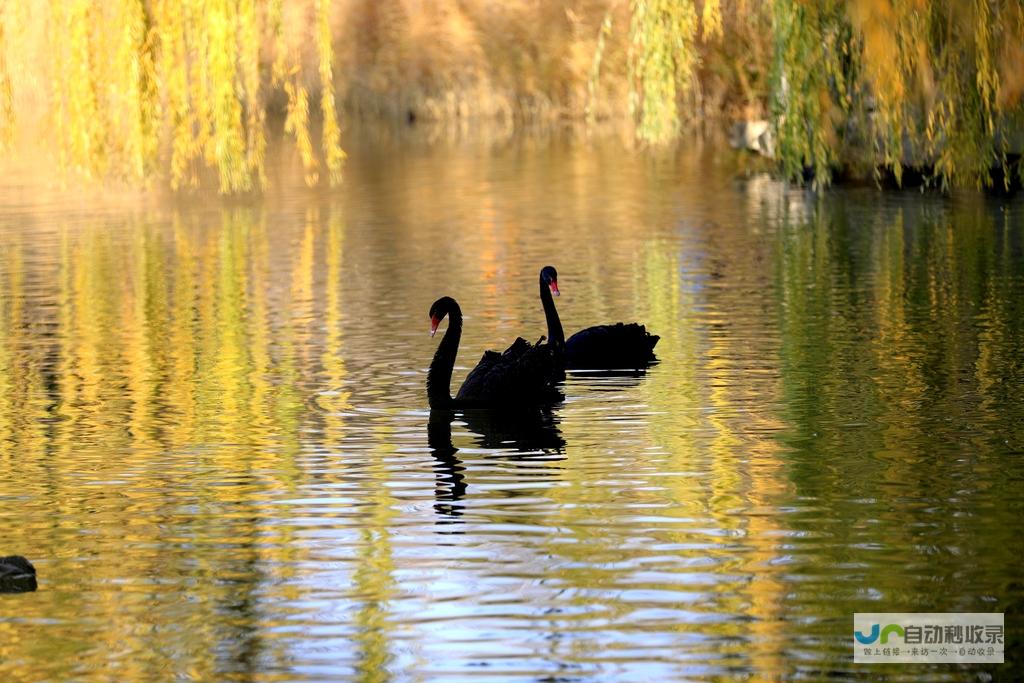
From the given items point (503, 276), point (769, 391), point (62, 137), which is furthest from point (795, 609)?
point (503, 276)

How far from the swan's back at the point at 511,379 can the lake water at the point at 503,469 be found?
319 mm

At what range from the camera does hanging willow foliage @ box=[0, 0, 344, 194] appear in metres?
9.93

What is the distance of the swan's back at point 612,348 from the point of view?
61.0ft

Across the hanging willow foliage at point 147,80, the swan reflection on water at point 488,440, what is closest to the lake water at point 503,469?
the swan reflection on water at point 488,440

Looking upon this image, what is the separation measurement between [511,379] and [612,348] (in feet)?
8.25

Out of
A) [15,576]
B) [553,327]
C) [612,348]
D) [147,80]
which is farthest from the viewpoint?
[553,327]

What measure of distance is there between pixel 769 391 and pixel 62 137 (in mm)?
7902

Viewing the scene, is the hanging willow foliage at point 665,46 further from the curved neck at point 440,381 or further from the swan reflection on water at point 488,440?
the curved neck at point 440,381

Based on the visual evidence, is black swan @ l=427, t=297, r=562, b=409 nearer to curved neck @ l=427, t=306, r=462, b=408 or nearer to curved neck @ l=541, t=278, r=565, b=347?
curved neck @ l=427, t=306, r=462, b=408

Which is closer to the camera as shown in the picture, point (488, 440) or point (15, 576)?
point (15, 576)

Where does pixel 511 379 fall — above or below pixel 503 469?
above

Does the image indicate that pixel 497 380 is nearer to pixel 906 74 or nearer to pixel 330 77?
pixel 330 77

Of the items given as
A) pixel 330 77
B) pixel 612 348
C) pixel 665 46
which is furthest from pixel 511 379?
pixel 330 77

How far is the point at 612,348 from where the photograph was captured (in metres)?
18.6
